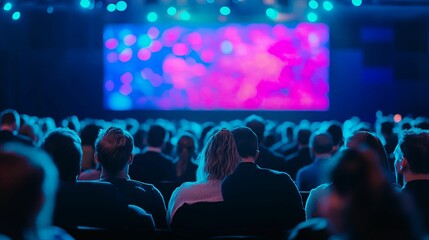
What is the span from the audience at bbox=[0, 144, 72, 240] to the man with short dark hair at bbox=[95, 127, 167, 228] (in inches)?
80.4

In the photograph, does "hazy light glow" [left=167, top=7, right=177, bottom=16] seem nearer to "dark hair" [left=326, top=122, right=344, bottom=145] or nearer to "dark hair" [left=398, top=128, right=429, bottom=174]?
"dark hair" [left=326, top=122, right=344, bottom=145]

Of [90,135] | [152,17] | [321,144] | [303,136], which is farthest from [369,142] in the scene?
[152,17]

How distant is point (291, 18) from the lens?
48.4 feet

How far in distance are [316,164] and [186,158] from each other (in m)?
1.41

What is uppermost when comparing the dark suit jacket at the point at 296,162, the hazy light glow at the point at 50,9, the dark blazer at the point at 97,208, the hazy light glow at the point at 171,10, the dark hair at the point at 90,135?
the hazy light glow at the point at 50,9

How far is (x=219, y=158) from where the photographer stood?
12.7ft

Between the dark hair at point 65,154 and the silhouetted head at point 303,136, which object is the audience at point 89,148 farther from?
the silhouetted head at point 303,136

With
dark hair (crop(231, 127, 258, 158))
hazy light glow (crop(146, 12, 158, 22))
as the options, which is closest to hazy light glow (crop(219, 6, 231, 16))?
hazy light glow (crop(146, 12, 158, 22))

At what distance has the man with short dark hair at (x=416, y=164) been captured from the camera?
118 inches

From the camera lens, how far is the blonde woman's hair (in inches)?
152

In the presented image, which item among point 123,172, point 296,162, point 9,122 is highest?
point 9,122

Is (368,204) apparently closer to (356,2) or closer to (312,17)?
(356,2)

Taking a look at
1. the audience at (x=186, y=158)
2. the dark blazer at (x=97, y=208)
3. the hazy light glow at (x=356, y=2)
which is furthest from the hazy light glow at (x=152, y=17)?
the dark blazer at (x=97, y=208)

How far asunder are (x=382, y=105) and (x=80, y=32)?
25.4 feet
